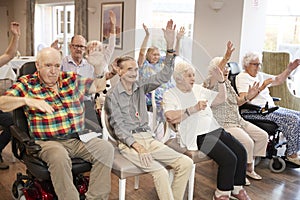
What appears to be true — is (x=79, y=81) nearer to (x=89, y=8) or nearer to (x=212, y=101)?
(x=212, y=101)

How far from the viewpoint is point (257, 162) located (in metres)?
3.36

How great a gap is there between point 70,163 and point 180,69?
0.89 metres

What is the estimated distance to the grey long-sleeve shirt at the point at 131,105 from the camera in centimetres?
198

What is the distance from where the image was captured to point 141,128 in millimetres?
2113

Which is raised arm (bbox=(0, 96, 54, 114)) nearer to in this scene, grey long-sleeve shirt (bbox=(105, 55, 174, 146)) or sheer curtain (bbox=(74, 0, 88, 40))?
grey long-sleeve shirt (bbox=(105, 55, 174, 146))

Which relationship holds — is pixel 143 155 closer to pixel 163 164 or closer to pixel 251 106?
pixel 163 164

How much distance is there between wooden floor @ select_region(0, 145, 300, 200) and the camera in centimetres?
264

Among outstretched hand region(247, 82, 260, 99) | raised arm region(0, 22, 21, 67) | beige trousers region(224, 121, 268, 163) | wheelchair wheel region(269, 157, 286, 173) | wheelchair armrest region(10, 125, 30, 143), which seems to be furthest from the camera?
wheelchair wheel region(269, 157, 286, 173)

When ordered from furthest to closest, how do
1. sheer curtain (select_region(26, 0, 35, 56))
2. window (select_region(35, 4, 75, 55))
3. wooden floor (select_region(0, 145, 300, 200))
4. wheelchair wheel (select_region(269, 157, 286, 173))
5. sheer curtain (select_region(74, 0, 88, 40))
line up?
sheer curtain (select_region(26, 0, 35, 56)), window (select_region(35, 4, 75, 55)), sheer curtain (select_region(74, 0, 88, 40)), wheelchair wheel (select_region(269, 157, 286, 173)), wooden floor (select_region(0, 145, 300, 200))

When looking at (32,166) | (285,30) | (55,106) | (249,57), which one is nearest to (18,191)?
(32,166)

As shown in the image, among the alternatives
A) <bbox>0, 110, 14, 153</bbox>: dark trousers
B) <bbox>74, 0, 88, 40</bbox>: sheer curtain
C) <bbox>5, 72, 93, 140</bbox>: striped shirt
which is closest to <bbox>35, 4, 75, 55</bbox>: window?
<bbox>74, 0, 88, 40</bbox>: sheer curtain

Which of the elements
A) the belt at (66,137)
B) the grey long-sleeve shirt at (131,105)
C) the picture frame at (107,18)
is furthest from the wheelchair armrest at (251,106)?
the picture frame at (107,18)

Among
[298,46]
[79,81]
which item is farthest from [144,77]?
[298,46]

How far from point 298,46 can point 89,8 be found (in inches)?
154
